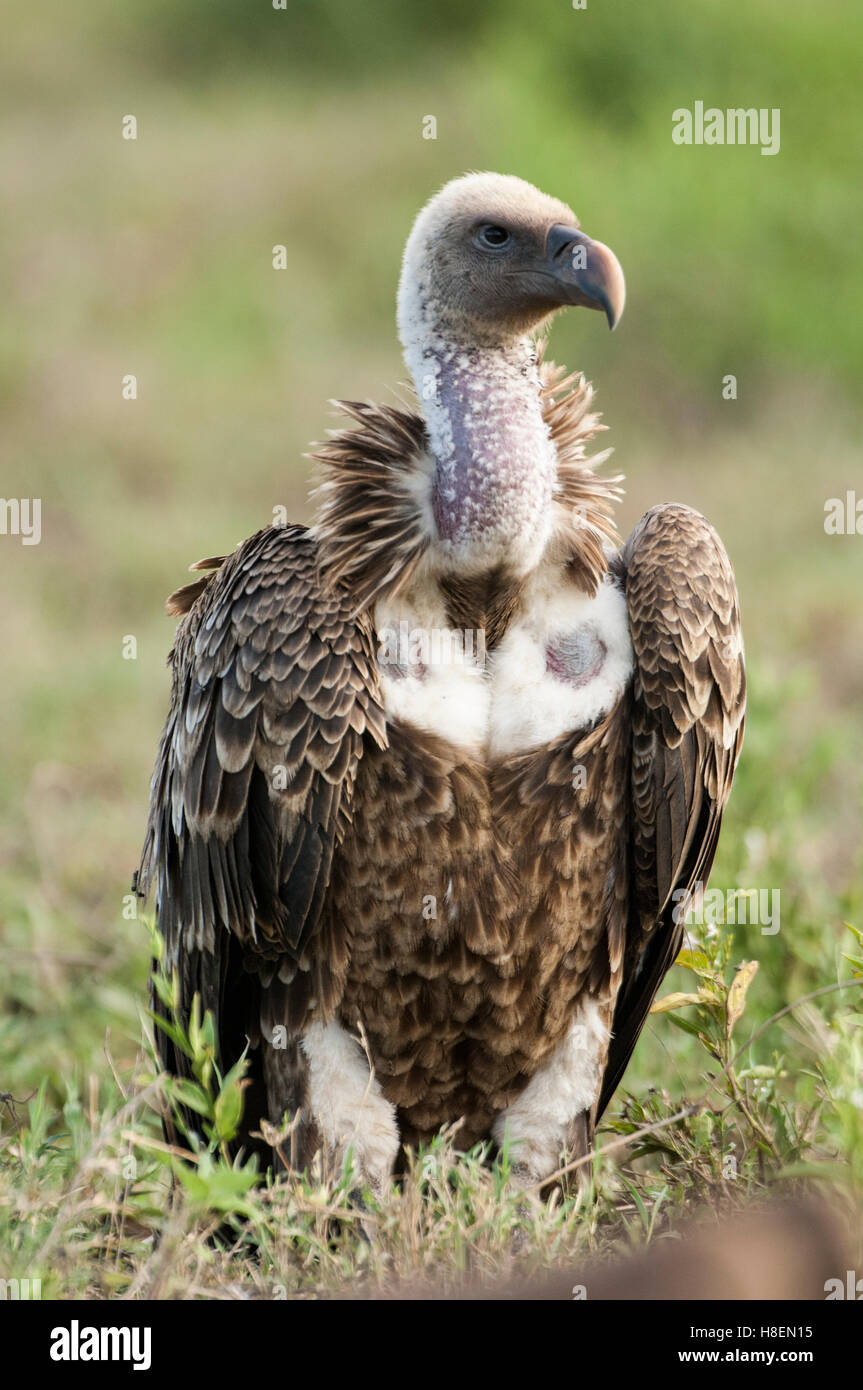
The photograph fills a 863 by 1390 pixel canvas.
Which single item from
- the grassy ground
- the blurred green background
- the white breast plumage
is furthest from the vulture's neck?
the blurred green background

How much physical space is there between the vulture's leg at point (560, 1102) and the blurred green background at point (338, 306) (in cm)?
283

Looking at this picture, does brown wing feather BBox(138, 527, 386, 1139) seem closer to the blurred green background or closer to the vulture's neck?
the vulture's neck

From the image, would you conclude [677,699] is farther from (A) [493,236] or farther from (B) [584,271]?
(A) [493,236]

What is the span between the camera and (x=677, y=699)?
4.55 m

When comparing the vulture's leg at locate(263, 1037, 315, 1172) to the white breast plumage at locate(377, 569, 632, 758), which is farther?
the vulture's leg at locate(263, 1037, 315, 1172)

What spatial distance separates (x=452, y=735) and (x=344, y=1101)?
97cm

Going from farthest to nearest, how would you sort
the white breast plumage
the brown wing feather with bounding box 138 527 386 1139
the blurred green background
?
the blurred green background
the white breast plumage
the brown wing feather with bounding box 138 527 386 1139

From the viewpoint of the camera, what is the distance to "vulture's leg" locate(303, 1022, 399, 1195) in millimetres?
4625

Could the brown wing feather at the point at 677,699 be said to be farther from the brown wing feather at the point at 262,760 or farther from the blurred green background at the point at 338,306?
the blurred green background at the point at 338,306

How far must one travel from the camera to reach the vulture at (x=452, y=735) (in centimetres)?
442

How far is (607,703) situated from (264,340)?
42.8ft

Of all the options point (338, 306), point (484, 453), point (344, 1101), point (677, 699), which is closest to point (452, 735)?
point (677, 699)

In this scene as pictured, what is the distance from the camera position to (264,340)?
17.1m

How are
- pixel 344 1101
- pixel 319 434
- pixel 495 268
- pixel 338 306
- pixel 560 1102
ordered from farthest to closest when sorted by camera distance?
pixel 338 306
pixel 319 434
pixel 560 1102
pixel 344 1101
pixel 495 268
